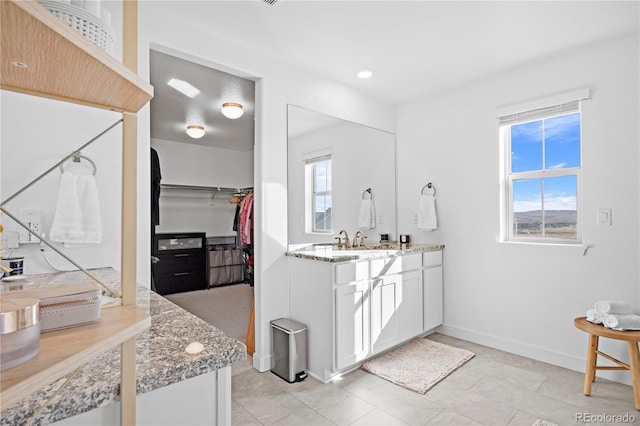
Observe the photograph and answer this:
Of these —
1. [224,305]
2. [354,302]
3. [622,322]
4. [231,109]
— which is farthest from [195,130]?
[622,322]

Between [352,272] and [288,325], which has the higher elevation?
[352,272]

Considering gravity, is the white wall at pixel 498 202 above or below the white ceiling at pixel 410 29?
below

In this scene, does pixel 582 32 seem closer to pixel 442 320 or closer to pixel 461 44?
pixel 461 44

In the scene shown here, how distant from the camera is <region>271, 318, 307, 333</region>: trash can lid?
2.61 meters

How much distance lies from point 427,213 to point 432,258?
48cm

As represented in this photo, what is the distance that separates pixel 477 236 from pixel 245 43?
2.73 m

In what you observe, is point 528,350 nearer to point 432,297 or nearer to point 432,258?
point 432,297

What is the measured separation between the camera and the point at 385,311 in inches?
115

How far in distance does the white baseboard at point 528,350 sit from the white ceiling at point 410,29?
8.01 ft

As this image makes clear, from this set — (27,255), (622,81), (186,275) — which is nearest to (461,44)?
(622,81)

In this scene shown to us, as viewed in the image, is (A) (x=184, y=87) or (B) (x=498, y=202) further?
(A) (x=184, y=87)

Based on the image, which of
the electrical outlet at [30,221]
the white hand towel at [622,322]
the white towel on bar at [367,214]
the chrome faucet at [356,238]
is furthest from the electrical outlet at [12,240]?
the white hand towel at [622,322]

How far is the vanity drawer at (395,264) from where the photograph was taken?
113 inches

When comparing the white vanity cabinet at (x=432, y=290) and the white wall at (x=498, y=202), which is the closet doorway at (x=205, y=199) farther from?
the white wall at (x=498, y=202)
